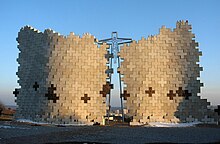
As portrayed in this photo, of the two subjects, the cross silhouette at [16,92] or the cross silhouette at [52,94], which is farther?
Result: the cross silhouette at [16,92]

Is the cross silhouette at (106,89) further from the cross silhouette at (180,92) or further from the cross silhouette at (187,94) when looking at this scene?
the cross silhouette at (187,94)

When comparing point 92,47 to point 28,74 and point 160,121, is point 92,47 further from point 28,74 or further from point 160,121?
point 160,121

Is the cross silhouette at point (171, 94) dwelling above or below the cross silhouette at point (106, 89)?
below

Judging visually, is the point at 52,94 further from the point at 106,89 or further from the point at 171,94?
the point at 171,94

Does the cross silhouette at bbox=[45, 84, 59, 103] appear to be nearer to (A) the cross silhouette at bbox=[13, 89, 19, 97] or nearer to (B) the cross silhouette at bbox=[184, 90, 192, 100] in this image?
(A) the cross silhouette at bbox=[13, 89, 19, 97]

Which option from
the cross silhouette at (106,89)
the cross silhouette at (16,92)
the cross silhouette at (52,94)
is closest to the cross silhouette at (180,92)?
the cross silhouette at (106,89)

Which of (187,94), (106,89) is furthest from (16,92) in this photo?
(187,94)

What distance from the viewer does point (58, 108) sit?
17.6 metres

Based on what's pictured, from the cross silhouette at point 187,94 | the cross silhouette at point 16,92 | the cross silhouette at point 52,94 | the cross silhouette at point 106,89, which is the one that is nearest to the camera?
the cross silhouette at point 187,94

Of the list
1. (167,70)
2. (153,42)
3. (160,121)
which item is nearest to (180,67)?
(167,70)

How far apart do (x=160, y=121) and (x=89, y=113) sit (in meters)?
4.60

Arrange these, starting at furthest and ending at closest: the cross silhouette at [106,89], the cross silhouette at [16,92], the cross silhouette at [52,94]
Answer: the cross silhouette at [16,92], the cross silhouette at [52,94], the cross silhouette at [106,89]

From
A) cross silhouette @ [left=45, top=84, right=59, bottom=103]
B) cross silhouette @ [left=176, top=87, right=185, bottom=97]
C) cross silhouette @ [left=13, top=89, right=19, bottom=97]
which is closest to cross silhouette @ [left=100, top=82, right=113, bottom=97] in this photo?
cross silhouette @ [left=45, top=84, right=59, bottom=103]

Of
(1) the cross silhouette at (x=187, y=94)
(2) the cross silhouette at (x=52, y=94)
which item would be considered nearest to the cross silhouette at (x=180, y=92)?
(1) the cross silhouette at (x=187, y=94)
